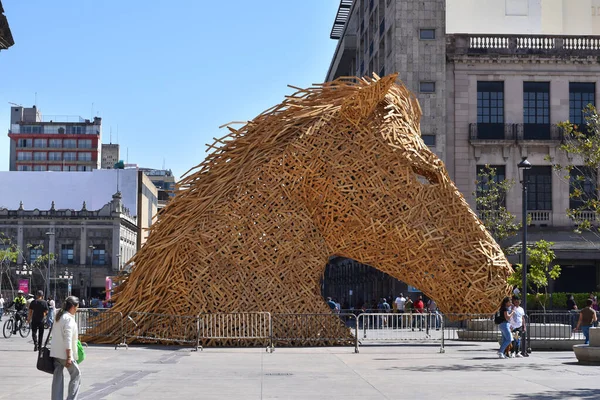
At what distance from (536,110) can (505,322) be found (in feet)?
77.6

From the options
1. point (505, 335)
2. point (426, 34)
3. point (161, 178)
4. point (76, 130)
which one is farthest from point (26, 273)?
point (161, 178)

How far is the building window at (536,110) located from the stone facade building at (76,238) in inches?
2003

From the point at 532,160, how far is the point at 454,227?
882 inches

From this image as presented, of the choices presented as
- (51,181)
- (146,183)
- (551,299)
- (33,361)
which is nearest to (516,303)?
(33,361)

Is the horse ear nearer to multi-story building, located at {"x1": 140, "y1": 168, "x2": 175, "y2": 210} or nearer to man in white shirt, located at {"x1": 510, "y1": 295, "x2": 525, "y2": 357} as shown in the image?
man in white shirt, located at {"x1": 510, "y1": 295, "x2": 525, "y2": 357}

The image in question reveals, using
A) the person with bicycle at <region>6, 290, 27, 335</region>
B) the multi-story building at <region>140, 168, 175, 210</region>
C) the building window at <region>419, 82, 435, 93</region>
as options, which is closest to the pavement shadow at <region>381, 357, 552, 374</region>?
the person with bicycle at <region>6, 290, 27, 335</region>

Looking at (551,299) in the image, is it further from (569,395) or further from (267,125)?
(569,395)

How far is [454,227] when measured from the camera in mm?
17562

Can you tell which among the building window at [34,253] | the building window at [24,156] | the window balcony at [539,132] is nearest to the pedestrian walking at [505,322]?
the window balcony at [539,132]

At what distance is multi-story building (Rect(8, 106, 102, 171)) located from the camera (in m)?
126

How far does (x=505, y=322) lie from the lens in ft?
55.9

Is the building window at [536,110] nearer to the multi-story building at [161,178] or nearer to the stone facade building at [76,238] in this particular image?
the stone facade building at [76,238]

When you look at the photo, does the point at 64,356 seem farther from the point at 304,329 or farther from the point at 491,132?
the point at 491,132

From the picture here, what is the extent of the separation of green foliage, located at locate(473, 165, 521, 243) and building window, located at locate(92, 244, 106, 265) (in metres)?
51.8
